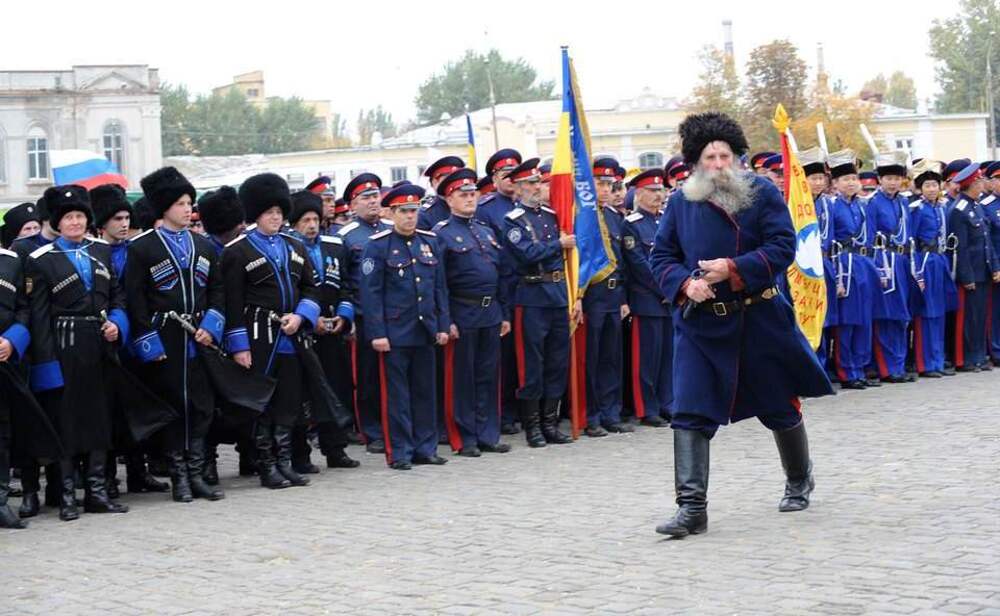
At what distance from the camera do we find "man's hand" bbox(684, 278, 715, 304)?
8305 millimetres

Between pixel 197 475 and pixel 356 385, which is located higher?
pixel 356 385

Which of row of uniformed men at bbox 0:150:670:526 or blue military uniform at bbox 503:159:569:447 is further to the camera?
blue military uniform at bbox 503:159:569:447

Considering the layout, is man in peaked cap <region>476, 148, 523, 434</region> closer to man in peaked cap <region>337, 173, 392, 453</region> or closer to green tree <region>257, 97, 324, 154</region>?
man in peaked cap <region>337, 173, 392, 453</region>

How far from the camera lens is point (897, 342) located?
15.9 metres

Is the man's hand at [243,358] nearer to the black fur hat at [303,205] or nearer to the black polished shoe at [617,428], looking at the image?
the black fur hat at [303,205]

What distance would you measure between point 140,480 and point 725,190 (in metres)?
5.03

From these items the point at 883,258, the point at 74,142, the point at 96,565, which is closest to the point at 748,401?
the point at 96,565

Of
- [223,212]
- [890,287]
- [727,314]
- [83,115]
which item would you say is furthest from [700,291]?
[83,115]

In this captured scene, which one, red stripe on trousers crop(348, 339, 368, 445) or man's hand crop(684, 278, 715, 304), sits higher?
man's hand crop(684, 278, 715, 304)

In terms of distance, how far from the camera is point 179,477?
10758 mm

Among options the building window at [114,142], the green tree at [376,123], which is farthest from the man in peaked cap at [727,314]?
the green tree at [376,123]

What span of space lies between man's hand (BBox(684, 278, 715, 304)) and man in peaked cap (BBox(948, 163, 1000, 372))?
8.87 meters

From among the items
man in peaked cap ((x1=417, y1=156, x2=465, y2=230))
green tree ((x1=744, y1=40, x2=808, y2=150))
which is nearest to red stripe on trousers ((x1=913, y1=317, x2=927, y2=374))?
man in peaked cap ((x1=417, y1=156, x2=465, y2=230))

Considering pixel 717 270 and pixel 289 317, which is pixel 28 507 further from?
pixel 717 270
